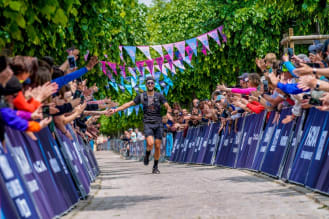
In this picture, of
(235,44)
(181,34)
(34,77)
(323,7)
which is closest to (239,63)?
(235,44)

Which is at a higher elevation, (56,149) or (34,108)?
(34,108)

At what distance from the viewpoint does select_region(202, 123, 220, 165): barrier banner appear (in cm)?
1906

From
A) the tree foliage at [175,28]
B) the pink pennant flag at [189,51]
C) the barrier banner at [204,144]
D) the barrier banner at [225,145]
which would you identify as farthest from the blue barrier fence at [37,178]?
the pink pennant flag at [189,51]

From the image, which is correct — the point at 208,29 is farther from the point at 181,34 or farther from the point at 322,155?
the point at 322,155

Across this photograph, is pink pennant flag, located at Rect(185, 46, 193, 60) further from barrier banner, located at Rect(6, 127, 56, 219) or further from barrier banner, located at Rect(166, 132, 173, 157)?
barrier banner, located at Rect(6, 127, 56, 219)

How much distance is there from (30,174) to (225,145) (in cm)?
1100

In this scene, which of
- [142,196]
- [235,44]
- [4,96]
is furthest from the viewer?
[235,44]

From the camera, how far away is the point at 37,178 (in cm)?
721

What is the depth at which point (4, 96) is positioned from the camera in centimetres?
607

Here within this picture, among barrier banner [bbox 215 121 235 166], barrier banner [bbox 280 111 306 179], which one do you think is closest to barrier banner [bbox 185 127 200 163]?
barrier banner [bbox 215 121 235 166]

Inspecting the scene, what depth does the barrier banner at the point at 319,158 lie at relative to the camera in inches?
353

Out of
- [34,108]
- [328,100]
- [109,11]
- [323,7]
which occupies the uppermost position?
[323,7]

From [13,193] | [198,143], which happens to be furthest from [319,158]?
[198,143]

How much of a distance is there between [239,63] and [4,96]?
65.5 ft
